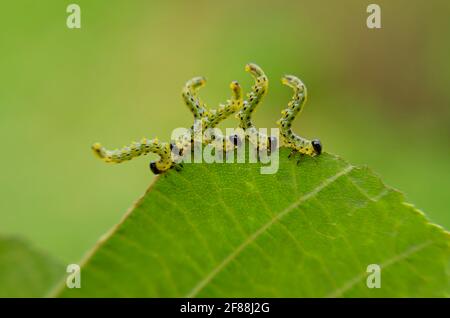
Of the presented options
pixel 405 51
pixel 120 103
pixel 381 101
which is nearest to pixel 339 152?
pixel 381 101

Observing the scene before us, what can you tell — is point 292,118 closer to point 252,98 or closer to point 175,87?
point 252,98

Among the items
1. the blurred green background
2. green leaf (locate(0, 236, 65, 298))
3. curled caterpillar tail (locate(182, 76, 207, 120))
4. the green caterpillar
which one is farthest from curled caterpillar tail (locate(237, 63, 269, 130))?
the blurred green background

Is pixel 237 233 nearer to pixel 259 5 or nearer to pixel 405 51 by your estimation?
pixel 405 51

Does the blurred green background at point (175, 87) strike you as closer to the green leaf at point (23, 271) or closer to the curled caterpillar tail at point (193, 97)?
the green leaf at point (23, 271)

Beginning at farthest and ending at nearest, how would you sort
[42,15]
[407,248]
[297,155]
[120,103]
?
[42,15]
[120,103]
[297,155]
[407,248]

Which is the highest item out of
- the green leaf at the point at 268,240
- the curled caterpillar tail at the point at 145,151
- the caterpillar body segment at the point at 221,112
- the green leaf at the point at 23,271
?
the caterpillar body segment at the point at 221,112

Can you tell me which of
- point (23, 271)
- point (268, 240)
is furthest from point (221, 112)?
point (23, 271)

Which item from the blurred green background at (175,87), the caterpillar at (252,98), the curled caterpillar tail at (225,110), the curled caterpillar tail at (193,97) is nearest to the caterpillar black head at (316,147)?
the caterpillar at (252,98)
